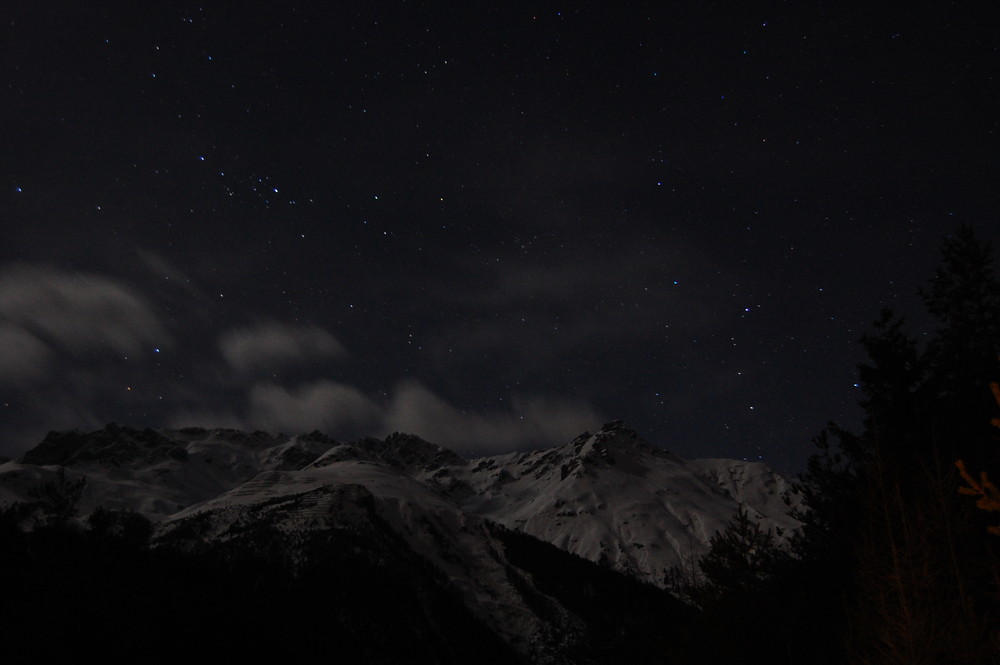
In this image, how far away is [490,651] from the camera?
369ft

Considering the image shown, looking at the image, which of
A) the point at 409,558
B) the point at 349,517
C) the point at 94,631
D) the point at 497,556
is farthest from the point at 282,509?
the point at 94,631

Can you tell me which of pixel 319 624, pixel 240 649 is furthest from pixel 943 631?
pixel 319 624

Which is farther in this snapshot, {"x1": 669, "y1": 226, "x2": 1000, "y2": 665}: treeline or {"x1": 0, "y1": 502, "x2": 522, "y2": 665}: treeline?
{"x1": 0, "y1": 502, "x2": 522, "y2": 665}: treeline

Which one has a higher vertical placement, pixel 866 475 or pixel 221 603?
pixel 866 475

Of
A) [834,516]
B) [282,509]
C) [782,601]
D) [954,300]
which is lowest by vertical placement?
[782,601]

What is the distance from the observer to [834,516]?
76.3ft

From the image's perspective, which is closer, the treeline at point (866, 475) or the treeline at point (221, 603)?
the treeline at point (866, 475)

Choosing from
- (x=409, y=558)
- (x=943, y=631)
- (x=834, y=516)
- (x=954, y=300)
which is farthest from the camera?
(x=409, y=558)

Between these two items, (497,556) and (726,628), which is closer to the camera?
(726,628)

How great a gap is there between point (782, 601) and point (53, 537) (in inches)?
2264

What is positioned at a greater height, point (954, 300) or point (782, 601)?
point (954, 300)

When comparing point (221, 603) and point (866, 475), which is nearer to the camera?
point (866, 475)

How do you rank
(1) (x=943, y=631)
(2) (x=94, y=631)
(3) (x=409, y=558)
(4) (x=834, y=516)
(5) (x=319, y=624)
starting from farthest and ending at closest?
(3) (x=409, y=558) → (5) (x=319, y=624) → (2) (x=94, y=631) → (4) (x=834, y=516) → (1) (x=943, y=631)

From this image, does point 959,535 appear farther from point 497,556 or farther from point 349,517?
point 497,556
